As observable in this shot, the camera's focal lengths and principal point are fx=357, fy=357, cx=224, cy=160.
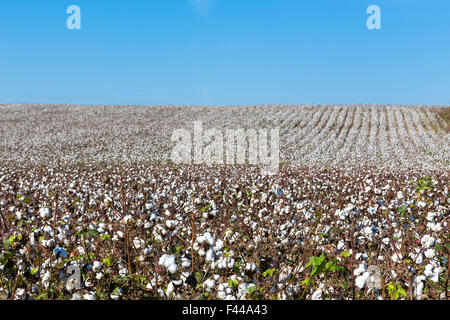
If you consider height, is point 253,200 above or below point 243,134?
below

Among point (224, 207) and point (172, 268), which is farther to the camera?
point (224, 207)

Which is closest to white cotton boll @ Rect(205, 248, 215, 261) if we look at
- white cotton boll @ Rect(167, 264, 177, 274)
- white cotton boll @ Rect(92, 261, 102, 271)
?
white cotton boll @ Rect(167, 264, 177, 274)

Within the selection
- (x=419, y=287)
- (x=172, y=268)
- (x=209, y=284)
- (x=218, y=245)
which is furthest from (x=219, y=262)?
(x=419, y=287)

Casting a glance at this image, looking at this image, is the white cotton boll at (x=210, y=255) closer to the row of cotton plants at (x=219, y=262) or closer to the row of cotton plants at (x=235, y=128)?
the row of cotton plants at (x=219, y=262)

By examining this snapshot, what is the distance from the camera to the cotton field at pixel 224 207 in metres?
3.30

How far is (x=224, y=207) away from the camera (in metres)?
7.41

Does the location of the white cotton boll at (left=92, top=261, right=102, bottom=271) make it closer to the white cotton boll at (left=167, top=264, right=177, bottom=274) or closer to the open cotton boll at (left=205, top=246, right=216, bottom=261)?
the white cotton boll at (left=167, top=264, right=177, bottom=274)

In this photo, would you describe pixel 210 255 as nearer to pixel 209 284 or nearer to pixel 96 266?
pixel 209 284

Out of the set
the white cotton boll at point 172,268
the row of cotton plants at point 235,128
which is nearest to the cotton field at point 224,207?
the white cotton boll at point 172,268

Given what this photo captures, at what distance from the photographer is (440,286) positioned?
13.8 feet

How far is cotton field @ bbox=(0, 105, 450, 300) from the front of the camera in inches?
130

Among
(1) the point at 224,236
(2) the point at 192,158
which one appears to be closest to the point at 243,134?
(2) the point at 192,158
